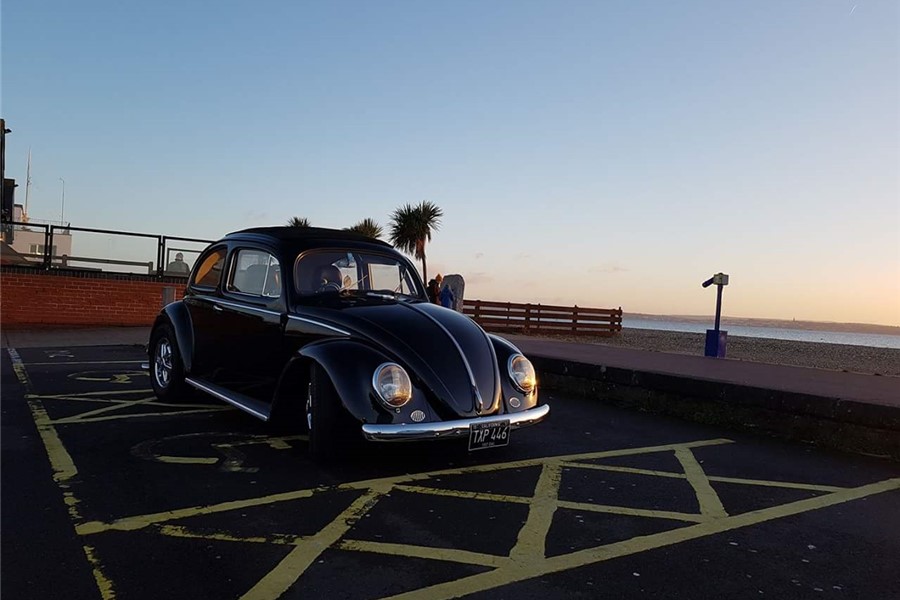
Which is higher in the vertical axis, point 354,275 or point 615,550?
point 354,275

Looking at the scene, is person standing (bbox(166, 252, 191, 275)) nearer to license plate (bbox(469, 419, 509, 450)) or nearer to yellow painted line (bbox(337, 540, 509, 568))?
license plate (bbox(469, 419, 509, 450))

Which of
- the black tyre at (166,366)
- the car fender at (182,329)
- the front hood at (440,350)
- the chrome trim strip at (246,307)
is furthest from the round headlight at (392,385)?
the black tyre at (166,366)

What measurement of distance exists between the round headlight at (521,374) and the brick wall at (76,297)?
14.2 metres

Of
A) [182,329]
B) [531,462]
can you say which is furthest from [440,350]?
[182,329]

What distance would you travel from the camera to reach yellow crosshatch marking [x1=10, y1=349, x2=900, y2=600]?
2.79m

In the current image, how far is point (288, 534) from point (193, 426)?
8.91 ft

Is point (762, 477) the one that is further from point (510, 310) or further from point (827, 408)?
point (510, 310)

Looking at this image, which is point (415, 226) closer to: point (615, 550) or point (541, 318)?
point (541, 318)

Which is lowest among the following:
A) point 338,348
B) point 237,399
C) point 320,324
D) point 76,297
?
point 237,399

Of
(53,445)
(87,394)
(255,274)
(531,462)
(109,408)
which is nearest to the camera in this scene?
(53,445)

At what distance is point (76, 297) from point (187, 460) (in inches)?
532

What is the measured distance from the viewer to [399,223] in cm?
3738

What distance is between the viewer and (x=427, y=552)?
3043mm

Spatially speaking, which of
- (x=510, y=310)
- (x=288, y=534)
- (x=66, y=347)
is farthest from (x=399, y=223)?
(x=288, y=534)
